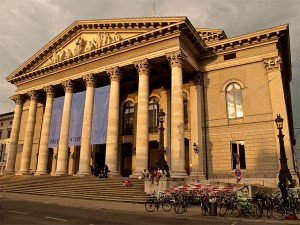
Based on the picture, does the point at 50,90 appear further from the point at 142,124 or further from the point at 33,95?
the point at 142,124

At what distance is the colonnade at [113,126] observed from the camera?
23.0 metres

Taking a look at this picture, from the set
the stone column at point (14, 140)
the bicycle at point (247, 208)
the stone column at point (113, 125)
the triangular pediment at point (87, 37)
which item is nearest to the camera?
the bicycle at point (247, 208)

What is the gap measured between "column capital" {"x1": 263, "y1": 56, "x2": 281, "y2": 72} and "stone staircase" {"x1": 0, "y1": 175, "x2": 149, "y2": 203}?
1536 cm

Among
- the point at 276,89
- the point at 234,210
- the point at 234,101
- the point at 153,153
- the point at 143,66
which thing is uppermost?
the point at 143,66

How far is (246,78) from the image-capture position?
25938mm

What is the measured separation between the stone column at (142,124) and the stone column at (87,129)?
6059 mm

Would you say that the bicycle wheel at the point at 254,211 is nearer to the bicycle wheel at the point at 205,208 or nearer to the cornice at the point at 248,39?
the bicycle wheel at the point at 205,208

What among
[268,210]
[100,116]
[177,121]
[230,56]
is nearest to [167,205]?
[268,210]

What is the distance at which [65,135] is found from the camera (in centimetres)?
2977

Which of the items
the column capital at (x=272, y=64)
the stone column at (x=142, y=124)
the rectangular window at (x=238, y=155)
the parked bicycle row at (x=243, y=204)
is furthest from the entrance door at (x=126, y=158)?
the column capital at (x=272, y=64)

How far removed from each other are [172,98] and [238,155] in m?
8.02

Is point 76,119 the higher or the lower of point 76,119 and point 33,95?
the lower

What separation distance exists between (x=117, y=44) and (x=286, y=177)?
20188mm

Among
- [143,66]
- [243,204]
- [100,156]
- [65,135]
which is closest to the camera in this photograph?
[243,204]
